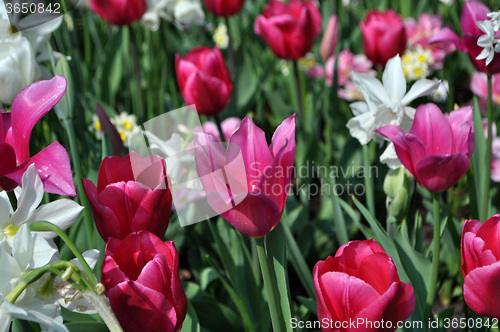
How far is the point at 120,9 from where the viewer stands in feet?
5.57

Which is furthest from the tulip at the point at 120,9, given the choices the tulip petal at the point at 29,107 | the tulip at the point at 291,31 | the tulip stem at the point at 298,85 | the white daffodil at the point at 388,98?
the tulip petal at the point at 29,107

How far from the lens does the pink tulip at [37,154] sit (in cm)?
65

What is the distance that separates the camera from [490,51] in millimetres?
891

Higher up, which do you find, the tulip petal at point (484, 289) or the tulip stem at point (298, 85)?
the tulip petal at point (484, 289)

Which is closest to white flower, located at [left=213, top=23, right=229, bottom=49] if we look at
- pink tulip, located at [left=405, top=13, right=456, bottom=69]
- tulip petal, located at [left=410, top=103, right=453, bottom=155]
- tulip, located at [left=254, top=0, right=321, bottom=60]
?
pink tulip, located at [left=405, top=13, right=456, bottom=69]

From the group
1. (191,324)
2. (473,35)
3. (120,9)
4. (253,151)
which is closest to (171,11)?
(120,9)

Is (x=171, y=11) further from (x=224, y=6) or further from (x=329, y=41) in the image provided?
(x=329, y=41)

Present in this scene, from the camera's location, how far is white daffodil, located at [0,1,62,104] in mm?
900

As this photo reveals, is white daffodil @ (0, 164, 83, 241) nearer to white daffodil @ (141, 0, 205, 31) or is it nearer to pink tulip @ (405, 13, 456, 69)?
white daffodil @ (141, 0, 205, 31)

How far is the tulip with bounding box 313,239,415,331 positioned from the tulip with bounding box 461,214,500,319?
0.28ft

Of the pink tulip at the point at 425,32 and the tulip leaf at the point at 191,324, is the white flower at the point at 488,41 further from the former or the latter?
the pink tulip at the point at 425,32

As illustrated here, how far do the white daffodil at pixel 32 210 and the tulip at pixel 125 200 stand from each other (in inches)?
1.8

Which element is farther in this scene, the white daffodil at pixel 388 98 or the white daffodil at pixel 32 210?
the white daffodil at pixel 388 98

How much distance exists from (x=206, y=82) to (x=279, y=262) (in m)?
0.67
